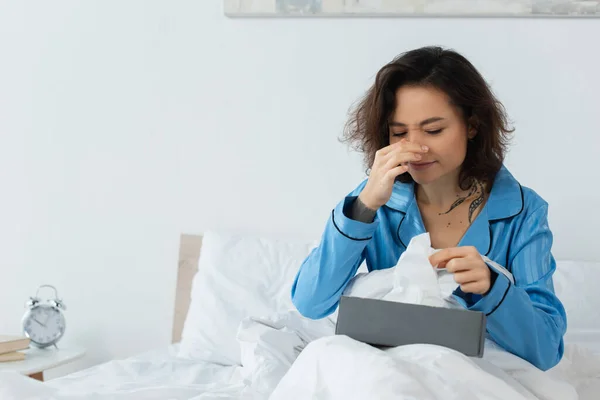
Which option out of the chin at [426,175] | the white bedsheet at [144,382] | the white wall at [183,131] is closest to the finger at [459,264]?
the chin at [426,175]

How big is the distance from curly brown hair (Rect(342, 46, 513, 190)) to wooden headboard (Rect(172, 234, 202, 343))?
1.02m

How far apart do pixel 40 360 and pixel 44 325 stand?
149mm

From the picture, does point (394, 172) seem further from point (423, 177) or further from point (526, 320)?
point (526, 320)

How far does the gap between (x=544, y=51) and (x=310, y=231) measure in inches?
33.1

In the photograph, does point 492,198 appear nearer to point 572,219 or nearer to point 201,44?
point 572,219

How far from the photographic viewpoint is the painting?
2.13m

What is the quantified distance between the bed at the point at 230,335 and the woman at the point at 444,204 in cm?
13

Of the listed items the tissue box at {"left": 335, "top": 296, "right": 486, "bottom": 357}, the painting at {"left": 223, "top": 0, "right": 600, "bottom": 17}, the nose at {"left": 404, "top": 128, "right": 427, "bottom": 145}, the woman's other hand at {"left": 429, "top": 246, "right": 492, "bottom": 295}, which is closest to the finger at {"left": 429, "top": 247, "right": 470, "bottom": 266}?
the woman's other hand at {"left": 429, "top": 246, "right": 492, "bottom": 295}

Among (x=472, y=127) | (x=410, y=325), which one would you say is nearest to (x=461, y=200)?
(x=472, y=127)

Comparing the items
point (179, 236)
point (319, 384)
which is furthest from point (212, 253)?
point (319, 384)

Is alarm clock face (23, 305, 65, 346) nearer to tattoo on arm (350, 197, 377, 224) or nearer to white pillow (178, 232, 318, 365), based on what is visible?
white pillow (178, 232, 318, 365)

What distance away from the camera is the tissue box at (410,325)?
1.09 m

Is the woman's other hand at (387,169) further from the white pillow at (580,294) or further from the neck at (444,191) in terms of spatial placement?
the white pillow at (580,294)

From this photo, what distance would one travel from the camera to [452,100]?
1.42 m
